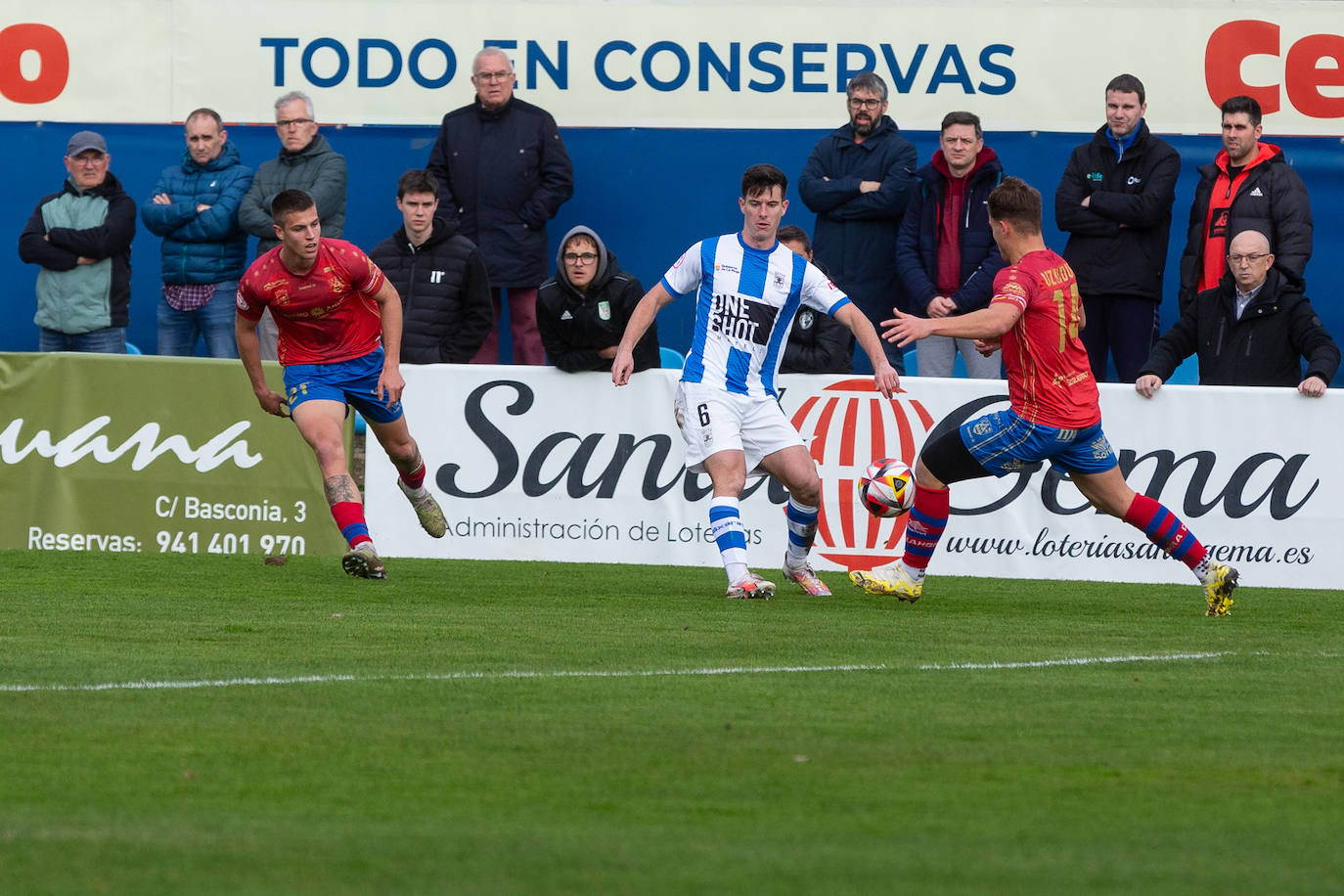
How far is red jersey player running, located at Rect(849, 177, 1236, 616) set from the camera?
963 cm

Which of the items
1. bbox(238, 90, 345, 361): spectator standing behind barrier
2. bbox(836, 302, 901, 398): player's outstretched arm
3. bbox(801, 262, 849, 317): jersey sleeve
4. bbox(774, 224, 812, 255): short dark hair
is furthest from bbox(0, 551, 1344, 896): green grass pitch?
bbox(238, 90, 345, 361): spectator standing behind barrier

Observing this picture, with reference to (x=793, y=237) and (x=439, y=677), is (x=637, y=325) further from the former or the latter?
(x=439, y=677)

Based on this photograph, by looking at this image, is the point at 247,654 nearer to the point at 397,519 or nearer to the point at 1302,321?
the point at 397,519

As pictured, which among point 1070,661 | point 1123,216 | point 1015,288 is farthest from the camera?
point 1123,216

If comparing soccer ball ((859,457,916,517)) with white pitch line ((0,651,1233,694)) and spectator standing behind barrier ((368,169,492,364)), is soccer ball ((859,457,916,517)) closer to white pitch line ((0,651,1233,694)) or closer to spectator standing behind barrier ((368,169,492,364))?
white pitch line ((0,651,1233,694))

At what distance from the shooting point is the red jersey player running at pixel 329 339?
1059 cm

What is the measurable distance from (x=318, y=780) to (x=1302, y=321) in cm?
834

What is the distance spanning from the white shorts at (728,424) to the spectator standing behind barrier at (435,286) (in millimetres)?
3178

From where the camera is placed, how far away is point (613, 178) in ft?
49.4

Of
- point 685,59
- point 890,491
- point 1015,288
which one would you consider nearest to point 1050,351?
point 1015,288

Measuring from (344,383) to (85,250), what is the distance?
3.96 meters

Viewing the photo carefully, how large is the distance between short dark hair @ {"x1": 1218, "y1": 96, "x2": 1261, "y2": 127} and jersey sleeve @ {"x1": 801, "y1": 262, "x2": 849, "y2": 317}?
365cm

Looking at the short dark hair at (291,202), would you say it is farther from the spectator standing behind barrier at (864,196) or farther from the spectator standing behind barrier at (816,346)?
the spectator standing behind barrier at (864,196)

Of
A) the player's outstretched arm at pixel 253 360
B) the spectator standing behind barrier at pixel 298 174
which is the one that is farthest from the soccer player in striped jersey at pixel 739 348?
the spectator standing behind barrier at pixel 298 174
